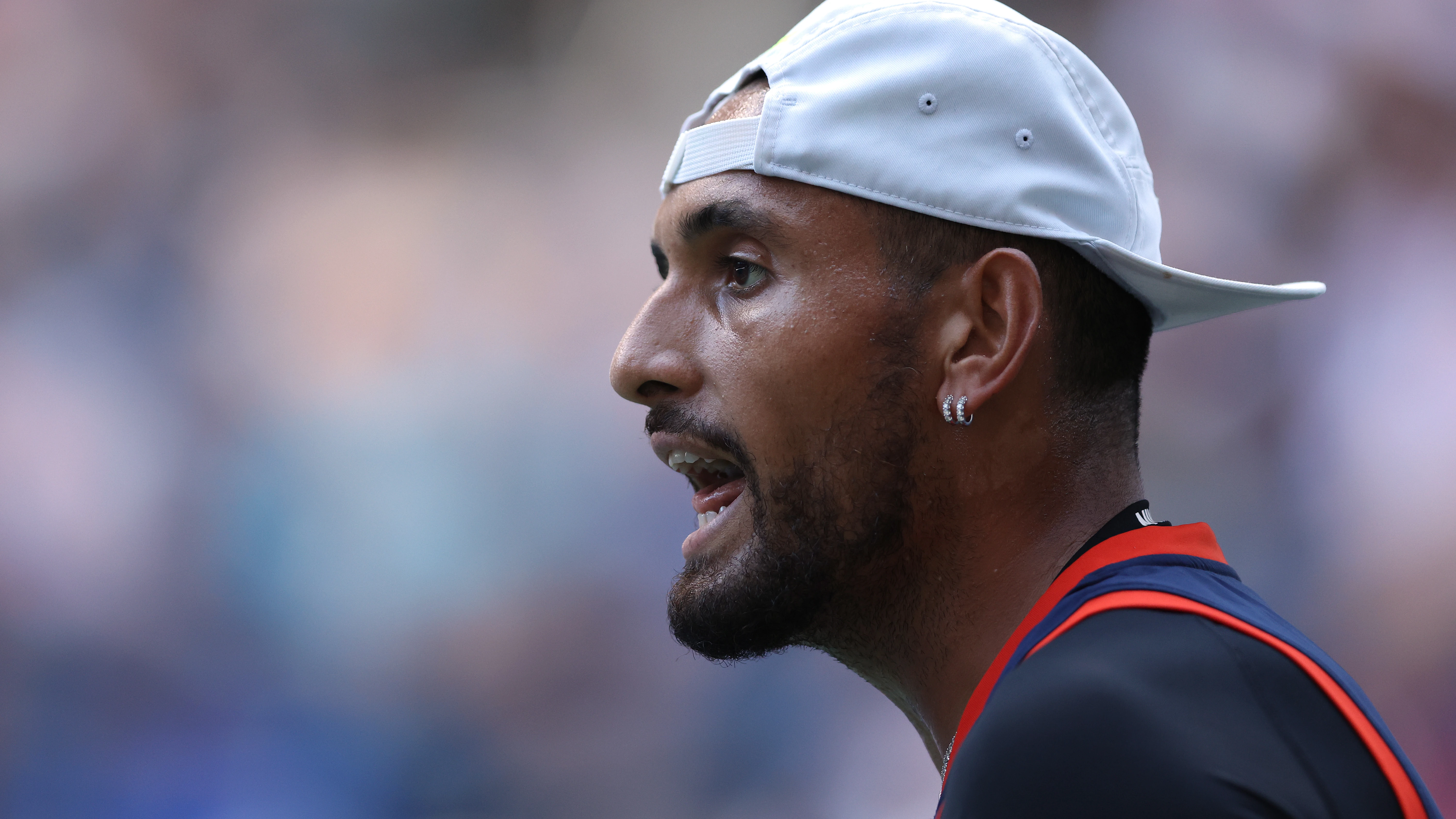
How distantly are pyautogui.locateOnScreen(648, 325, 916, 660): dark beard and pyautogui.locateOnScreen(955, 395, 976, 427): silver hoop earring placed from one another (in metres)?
0.06

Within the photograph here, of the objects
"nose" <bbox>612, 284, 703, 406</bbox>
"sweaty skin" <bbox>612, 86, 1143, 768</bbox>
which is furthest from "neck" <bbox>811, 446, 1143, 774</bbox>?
"nose" <bbox>612, 284, 703, 406</bbox>

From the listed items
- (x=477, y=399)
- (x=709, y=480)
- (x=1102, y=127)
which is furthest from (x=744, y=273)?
(x=477, y=399)

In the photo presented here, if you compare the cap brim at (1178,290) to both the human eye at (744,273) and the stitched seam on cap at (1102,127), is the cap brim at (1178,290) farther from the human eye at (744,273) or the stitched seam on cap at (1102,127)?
the human eye at (744,273)

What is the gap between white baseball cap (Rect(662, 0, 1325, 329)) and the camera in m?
1.42

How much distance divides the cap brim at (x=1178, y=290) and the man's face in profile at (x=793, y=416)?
275 millimetres

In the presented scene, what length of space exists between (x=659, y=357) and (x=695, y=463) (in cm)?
17

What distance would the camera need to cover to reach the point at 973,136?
4.73ft

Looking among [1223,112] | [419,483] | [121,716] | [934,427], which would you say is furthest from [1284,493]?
[121,716]

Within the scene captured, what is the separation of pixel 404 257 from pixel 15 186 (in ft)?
4.52

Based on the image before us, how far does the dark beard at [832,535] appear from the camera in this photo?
1.42 meters

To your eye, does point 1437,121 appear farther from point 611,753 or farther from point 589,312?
point 611,753

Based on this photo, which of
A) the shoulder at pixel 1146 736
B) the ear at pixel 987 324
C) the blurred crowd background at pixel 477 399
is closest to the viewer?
the shoulder at pixel 1146 736

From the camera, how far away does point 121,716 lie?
355 cm

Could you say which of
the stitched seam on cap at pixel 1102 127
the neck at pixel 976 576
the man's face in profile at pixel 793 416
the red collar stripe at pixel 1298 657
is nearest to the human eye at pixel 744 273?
the man's face in profile at pixel 793 416
